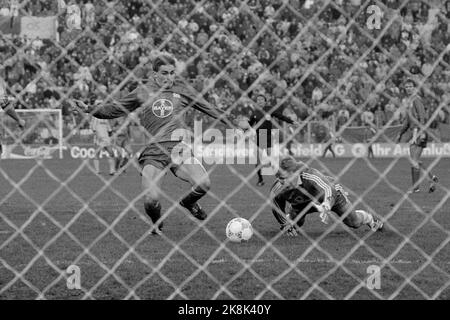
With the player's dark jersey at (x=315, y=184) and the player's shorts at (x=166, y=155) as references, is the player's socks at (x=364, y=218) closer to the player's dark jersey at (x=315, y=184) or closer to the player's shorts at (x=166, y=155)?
the player's dark jersey at (x=315, y=184)

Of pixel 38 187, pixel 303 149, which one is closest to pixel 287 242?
pixel 38 187

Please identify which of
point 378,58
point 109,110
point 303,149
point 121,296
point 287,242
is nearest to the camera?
point 121,296

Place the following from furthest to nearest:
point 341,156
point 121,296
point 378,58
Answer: point 341,156, point 378,58, point 121,296

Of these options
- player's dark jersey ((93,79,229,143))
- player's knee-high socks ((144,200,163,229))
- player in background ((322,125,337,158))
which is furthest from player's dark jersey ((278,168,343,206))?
player's knee-high socks ((144,200,163,229))

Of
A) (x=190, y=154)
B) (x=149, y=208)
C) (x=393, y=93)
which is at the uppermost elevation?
(x=393, y=93)

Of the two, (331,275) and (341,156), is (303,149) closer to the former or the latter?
(341,156)

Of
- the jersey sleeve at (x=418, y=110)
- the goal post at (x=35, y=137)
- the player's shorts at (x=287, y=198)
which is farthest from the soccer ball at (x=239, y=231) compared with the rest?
the goal post at (x=35, y=137)

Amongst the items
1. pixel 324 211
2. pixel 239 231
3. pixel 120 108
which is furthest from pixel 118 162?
pixel 324 211

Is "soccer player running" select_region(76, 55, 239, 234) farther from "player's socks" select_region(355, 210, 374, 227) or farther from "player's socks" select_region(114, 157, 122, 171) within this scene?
"player's socks" select_region(114, 157, 122, 171)
